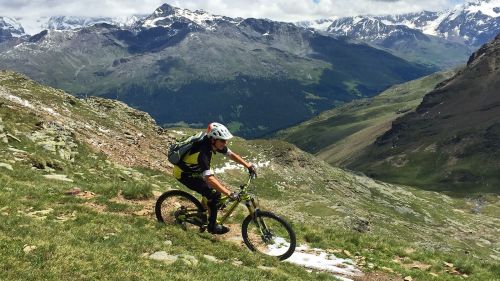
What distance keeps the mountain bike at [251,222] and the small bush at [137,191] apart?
4.13m

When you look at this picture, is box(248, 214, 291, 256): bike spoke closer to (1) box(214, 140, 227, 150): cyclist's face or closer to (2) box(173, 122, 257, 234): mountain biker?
(2) box(173, 122, 257, 234): mountain biker

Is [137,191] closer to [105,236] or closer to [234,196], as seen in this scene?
[105,236]

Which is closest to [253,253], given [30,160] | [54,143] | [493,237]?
[30,160]

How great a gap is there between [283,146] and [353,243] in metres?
97.8

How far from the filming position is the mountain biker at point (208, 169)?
17375 millimetres

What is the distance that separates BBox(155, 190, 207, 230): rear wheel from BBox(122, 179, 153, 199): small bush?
3968mm

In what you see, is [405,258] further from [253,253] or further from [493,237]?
[493,237]

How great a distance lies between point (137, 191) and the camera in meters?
24.0

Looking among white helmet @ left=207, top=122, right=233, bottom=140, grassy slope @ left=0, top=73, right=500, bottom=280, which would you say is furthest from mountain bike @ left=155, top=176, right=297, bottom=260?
white helmet @ left=207, top=122, right=233, bottom=140

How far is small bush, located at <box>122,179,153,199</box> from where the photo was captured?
23812mm

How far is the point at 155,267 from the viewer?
1453 cm

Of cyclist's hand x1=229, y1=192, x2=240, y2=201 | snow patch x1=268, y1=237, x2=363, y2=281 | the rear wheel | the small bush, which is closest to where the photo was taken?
cyclist's hand x1=229, y1=192, x2=240, y2=201

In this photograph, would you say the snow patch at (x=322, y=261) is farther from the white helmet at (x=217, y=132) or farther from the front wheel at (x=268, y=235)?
the white helmet at (x=217, y=132)

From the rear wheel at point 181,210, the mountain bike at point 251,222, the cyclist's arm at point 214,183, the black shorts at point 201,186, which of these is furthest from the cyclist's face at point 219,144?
the rear wheel at point 181,210
